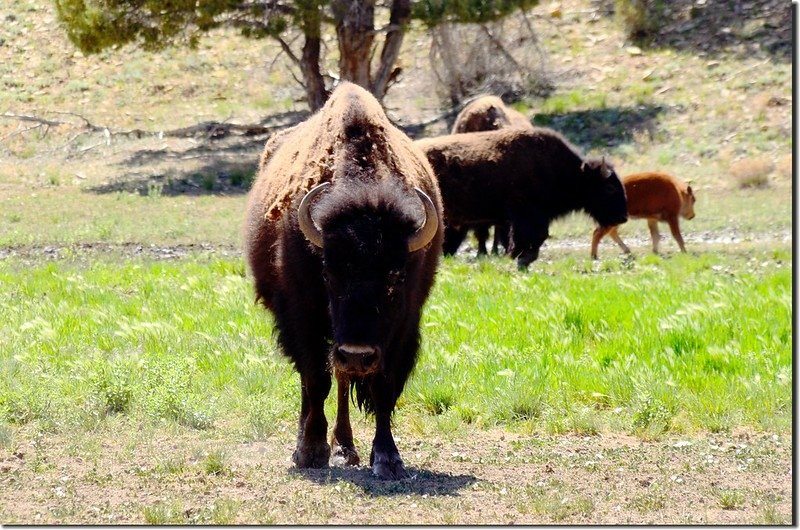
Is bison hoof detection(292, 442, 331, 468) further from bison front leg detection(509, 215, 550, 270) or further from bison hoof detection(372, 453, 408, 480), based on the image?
bison front leg detection(509, 215, 550, 270)

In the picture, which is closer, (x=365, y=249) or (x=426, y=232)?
(x=365, y=249)

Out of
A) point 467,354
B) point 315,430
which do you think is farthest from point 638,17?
point 315,430

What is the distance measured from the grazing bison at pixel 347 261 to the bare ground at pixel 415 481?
47cm

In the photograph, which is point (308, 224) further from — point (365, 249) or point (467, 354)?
point (467, 354)

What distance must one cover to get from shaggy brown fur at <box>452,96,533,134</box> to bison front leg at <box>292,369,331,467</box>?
14789 millimetres

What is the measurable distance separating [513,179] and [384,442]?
11.4 m

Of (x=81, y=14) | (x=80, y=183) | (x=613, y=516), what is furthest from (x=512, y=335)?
(x=81, y=14)

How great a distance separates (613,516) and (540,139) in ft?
42.0

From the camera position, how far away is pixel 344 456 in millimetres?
7730

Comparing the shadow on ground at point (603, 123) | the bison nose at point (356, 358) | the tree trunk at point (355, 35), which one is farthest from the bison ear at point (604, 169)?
the shadow on ground at point (603, 123)

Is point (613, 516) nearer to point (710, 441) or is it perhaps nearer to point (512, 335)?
point (710, 441)

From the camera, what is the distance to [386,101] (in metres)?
38.6

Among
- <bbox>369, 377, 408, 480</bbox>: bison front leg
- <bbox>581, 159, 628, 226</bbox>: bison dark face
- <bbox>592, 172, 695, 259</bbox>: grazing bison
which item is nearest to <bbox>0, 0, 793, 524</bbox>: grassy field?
<bbox>369, 377, 408, 480</bbox>: bison front leg

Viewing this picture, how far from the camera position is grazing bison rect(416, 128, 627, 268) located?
18156mm
